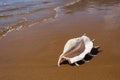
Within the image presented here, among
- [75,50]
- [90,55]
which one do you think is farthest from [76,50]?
[90,55]

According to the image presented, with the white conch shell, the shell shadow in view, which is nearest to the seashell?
the white conch shell

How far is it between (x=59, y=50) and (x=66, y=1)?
10551 millimetres

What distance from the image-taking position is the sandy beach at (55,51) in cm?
543

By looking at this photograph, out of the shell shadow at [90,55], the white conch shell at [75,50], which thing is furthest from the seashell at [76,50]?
the shell shadow at [90,55]

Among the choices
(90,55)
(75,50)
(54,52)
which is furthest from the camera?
(54,52)

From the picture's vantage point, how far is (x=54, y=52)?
6.65 metres

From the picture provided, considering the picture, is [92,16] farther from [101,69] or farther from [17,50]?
[101,69]

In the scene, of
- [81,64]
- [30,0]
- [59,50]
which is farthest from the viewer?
[30,0]

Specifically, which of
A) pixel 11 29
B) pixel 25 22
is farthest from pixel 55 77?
pixel 25 22

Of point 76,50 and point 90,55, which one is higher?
point 76,50

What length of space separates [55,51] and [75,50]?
0.99m

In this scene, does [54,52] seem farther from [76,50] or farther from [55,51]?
[76,50]

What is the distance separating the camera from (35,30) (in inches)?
362

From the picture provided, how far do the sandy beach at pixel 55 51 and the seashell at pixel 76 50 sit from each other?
0.60ft
